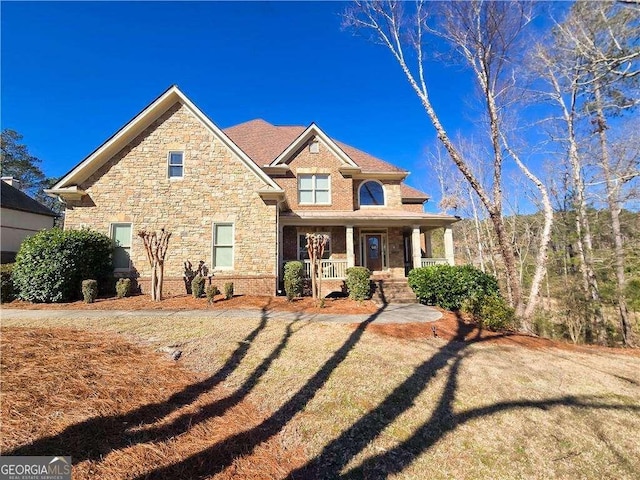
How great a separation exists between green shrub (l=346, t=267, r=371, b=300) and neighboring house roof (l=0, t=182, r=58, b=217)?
69.9 ft

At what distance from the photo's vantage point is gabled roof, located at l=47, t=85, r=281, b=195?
1147cm

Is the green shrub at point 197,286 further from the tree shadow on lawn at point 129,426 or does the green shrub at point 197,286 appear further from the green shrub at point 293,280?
the tree shadow on lawn at point 129,426

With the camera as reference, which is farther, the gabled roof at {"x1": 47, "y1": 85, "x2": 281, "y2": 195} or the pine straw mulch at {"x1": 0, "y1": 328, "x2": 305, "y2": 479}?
the gabled roof at {"x1": 47, "y1": 85, "x2": 281, "y2": 195}

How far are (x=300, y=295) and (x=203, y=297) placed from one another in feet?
12.4

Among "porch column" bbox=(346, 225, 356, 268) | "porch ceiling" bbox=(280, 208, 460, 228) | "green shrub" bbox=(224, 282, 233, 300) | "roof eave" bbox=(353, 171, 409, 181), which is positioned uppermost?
"roof eave" bbox=(353, 171, 409, 181)

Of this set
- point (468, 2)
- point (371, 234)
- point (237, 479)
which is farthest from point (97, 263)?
point (468, 2)

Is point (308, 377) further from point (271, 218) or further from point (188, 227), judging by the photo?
point (188, 227)

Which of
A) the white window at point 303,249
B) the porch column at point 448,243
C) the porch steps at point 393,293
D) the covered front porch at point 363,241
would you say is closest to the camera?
the porch steps at point 393,293

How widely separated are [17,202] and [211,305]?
62.6ft

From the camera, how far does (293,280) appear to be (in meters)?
11.2

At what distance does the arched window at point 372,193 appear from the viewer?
16734 mm

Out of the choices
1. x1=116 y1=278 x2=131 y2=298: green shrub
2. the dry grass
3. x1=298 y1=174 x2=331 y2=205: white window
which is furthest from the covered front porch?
the dry grass

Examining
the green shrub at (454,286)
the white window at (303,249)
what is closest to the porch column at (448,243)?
the green shrub at (454,286)

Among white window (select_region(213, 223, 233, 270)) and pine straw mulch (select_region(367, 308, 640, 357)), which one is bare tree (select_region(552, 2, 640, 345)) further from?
white window (select_region(213, 223, 233, 270))
